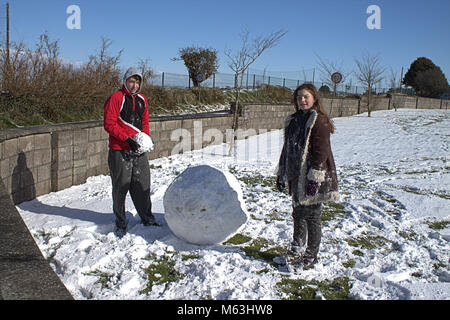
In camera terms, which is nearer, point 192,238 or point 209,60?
point 192,238

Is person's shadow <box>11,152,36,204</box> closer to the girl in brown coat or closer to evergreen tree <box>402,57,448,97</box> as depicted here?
the girl in brown coat

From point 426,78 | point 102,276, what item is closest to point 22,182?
point 102,276

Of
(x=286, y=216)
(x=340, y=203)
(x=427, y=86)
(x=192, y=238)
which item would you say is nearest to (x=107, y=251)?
(x=192, y=238)

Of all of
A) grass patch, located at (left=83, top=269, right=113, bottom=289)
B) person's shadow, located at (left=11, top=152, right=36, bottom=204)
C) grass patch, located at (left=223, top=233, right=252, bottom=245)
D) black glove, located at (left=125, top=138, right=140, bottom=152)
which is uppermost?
black glove, located at (left=125, top=138, right=140, bottom=152)

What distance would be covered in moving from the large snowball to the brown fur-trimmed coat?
695 millimetres

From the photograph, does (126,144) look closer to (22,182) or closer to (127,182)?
(127,182)

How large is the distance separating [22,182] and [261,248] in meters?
3.45

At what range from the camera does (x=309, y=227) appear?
348cm

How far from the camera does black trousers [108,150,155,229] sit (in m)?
4.17

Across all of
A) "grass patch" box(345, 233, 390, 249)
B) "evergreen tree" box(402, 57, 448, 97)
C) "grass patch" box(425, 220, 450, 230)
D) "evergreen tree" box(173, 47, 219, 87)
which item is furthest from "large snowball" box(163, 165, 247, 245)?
"evergreen tree" box(402, 57, 448, 97)

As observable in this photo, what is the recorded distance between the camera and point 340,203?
5746 mm

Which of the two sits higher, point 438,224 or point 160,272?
point 438,224

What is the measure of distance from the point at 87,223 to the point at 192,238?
4.76ft
